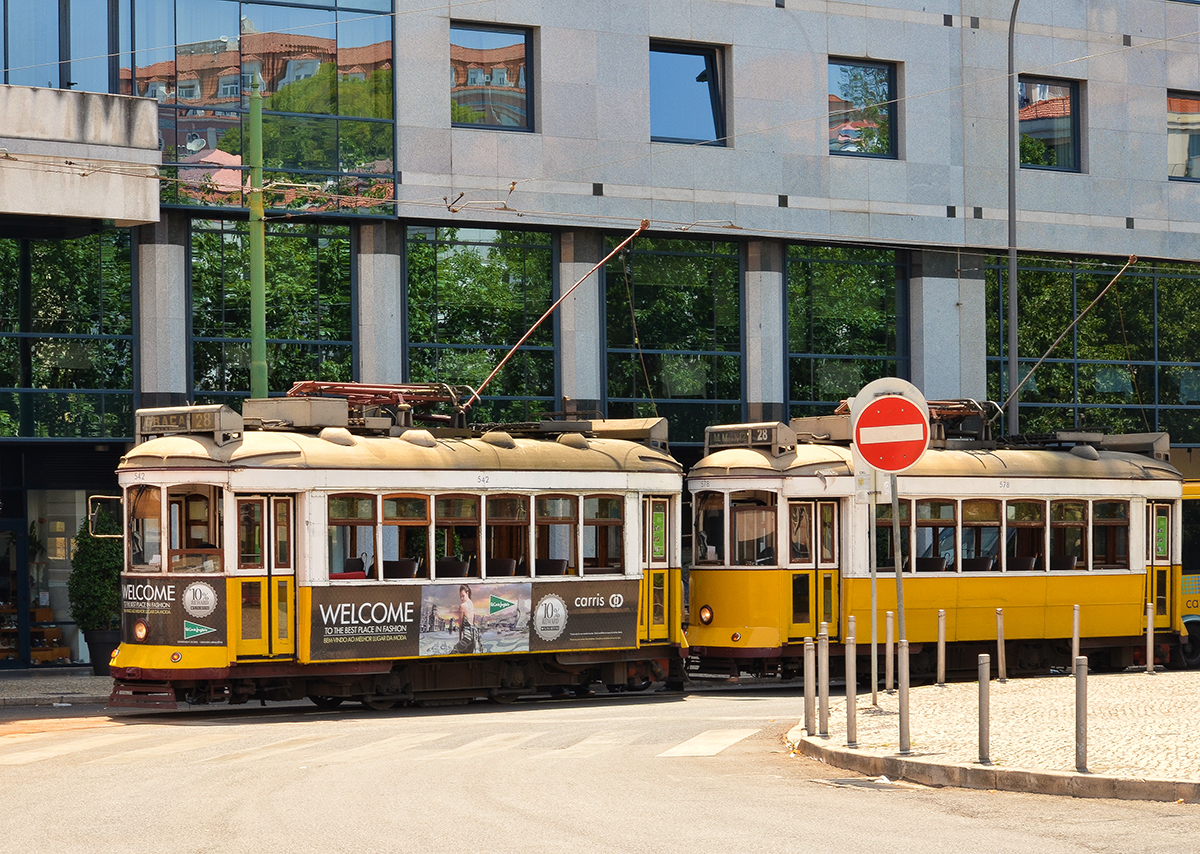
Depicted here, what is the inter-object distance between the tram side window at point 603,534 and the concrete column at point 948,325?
42.6 feet

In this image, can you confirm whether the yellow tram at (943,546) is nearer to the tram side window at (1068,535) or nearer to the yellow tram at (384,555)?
the tram side window at (1068,535)

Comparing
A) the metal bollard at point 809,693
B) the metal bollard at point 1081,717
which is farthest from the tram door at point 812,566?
the metal bollard at point 1081,717

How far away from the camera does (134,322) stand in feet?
86.3

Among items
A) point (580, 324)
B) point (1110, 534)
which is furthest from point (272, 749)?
point (580, 324)

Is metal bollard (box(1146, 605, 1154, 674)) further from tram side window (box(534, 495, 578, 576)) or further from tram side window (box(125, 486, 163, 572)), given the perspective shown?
tram side window (box(125, 486, 163, 572))

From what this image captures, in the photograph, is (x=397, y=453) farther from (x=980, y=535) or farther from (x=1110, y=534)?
(x=1110, y=534)

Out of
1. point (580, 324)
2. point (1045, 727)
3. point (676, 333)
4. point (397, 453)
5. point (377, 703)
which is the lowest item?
point (377, 703)

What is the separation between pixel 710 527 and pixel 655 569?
4.29 ft

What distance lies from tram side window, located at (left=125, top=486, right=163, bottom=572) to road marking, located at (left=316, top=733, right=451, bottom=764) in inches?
162

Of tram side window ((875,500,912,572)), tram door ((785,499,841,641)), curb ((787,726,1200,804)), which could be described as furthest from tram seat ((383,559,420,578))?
curb ((787,726,1200,804))

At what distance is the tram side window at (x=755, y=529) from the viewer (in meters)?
21.9

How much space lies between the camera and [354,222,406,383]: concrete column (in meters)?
27.8

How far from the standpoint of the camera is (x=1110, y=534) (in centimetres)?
2459

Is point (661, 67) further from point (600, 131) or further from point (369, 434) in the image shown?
point (369, 434)
